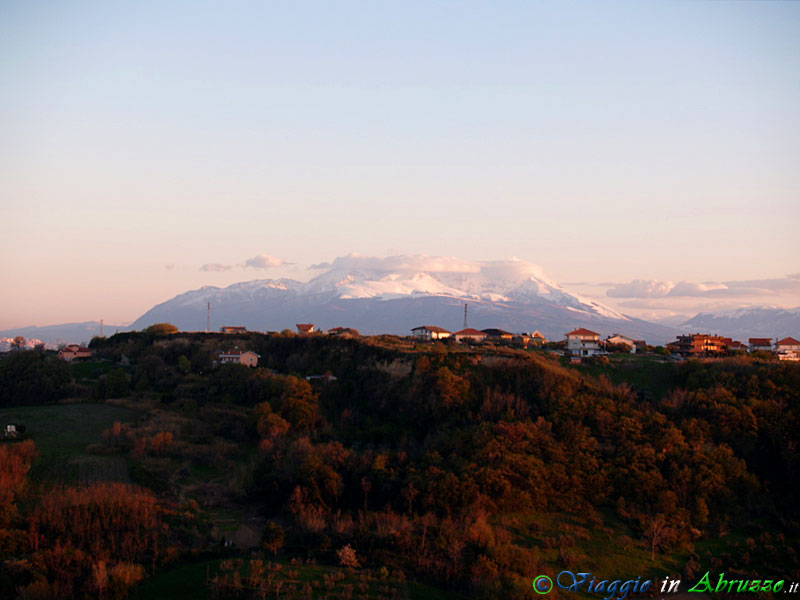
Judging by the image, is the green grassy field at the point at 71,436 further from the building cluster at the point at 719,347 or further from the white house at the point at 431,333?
the building cluster at the point at 719,347

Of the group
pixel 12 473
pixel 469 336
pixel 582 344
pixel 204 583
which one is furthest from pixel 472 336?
pixel 204 583

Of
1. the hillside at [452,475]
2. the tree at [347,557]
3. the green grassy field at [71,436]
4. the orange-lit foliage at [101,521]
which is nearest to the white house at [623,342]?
the hillside at [452,475]

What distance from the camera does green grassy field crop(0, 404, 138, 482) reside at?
28812 millimetres

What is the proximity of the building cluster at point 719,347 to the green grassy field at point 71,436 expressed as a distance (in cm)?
4156

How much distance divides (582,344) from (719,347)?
1131 cm

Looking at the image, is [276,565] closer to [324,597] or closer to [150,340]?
[324,597]

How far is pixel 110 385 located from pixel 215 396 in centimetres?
825

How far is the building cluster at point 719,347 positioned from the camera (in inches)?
2025

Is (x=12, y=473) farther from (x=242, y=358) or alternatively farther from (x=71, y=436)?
(x=242, y=358)

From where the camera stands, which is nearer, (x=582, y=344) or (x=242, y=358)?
(x=242, y=358)

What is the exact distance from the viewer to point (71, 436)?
34.6 m

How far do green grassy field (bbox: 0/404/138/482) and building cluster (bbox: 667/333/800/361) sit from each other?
1636 inches

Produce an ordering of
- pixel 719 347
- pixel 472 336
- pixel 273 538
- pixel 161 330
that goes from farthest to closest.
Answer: pixel 161 330
pixel 472 336
pixel 719 347
pixel 273 538

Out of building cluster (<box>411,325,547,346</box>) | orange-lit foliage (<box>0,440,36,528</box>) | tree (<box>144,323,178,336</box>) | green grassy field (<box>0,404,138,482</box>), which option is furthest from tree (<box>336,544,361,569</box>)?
tree (<box>144,323,178,336</box>)
